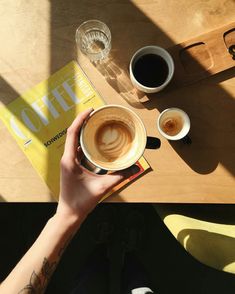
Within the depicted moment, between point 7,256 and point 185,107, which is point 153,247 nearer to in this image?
point 7,256

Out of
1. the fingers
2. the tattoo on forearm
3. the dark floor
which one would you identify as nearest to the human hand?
the fingers

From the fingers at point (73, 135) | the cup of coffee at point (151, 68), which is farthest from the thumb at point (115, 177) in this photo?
the cup of coffee at point (151, 68)

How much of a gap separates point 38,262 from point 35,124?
1.31 feet

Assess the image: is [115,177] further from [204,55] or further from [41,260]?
[204,55]

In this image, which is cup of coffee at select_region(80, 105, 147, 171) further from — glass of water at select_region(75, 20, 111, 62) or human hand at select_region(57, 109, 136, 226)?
glass of water at select_region(75, 20, 111, 62)

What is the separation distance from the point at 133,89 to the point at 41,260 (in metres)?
0.57

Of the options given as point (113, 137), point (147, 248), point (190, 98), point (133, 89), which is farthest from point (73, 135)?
point (147, 248)

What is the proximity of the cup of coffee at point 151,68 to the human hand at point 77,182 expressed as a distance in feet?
0.59

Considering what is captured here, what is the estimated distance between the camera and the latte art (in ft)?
2.90

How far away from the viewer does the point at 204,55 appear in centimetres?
97

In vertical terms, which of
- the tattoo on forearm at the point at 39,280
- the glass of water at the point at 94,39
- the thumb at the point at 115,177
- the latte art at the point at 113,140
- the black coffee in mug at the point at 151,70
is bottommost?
the tattoo on forearm at the point at 39,280

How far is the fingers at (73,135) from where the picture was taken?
854 millimetres

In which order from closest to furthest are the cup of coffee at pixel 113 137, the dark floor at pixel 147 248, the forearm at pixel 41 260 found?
the cup of coffee at pixel 113 137, the forearm at pixel 41 260, the dark floor at pixel 147 248

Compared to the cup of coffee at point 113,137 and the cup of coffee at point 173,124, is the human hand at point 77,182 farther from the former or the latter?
the cup of coffee at point 173,124
